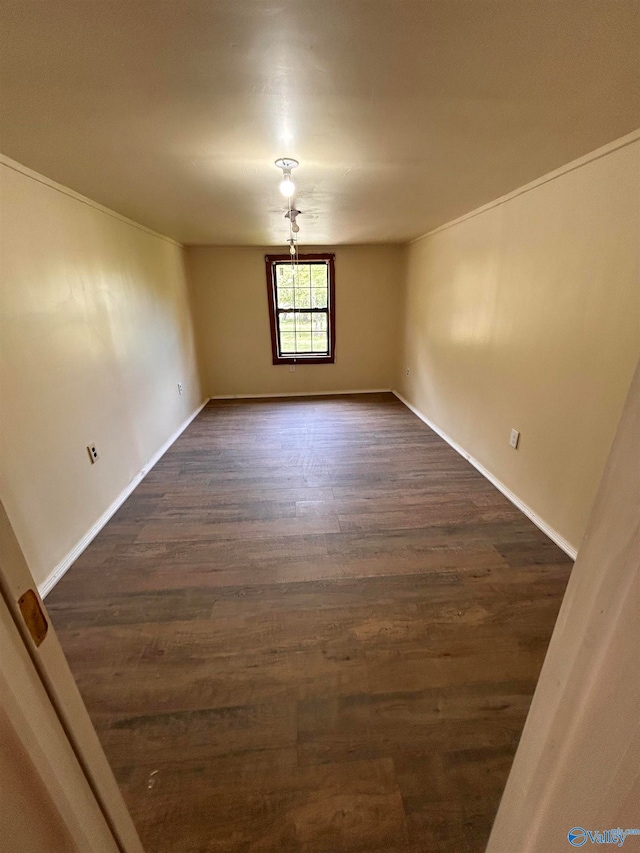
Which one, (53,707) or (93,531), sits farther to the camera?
(93,531)

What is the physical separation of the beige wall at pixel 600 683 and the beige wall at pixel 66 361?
82.1 inches

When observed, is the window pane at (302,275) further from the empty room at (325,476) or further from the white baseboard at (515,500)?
the white baseboard at (515,500)

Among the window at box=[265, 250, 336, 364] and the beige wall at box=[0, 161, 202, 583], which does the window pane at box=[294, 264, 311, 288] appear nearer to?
the window at box=[265, 250, 336, 364]

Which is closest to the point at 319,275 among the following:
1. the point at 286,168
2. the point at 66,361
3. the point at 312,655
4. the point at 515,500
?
the point at 286,168

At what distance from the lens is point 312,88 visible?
44.4 inches

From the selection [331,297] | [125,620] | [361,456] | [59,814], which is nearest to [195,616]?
[125,620]

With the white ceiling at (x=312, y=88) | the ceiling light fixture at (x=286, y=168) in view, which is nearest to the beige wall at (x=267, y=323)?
the white ceiling at (x=312, y=88)

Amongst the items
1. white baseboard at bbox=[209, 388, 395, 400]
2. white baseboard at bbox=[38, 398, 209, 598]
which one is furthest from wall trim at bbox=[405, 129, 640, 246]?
white baseboard at bbox=[38, 398, 209, 598]

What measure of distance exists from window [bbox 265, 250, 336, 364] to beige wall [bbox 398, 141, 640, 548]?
1938mm

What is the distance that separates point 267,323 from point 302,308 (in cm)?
55

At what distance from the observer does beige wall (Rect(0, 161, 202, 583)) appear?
65.4 inches

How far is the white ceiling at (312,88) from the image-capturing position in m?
0.84

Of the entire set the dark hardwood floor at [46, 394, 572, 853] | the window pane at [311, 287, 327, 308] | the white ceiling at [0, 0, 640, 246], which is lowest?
the dark hardwood floor at [46, 394, 572, 853]

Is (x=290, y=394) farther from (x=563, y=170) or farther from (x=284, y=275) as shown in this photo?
(x=563, y=170)
